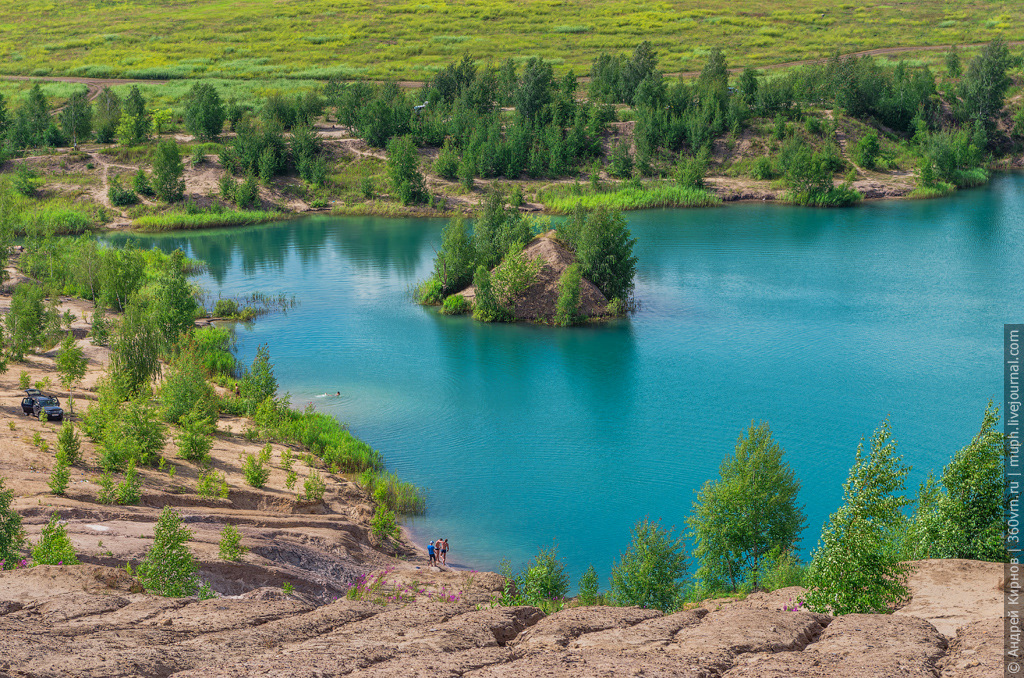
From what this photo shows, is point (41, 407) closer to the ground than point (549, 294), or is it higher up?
closer to the ground

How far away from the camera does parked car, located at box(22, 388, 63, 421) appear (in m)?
42.8

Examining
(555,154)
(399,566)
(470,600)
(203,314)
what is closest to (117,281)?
(203,314)

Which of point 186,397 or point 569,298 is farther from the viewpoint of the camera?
point 569,298

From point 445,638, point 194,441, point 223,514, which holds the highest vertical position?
point 445,638

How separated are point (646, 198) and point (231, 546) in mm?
91421

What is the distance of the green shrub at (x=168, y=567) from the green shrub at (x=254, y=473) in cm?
Answer: 1241

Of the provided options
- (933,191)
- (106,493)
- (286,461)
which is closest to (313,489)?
(286,461)

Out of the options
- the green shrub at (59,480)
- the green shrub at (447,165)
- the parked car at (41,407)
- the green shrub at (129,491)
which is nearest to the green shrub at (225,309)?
the parked car at (41,407)

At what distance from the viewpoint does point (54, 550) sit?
26.6 m

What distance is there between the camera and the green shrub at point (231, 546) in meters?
29.5

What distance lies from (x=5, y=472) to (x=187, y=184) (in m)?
89.3

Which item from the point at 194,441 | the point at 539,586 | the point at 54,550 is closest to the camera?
the point at 54,550

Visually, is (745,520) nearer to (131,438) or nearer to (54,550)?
(54,550)

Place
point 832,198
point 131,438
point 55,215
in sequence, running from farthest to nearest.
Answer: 1. point 832,198
2. point 55,215
3. point 131,438
